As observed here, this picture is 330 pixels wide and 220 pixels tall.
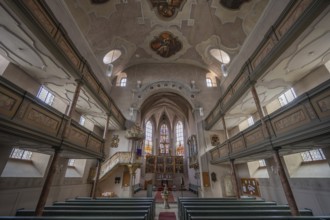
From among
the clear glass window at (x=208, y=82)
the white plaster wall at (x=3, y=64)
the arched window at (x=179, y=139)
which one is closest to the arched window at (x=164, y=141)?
the arched window at (x=179, y=139)

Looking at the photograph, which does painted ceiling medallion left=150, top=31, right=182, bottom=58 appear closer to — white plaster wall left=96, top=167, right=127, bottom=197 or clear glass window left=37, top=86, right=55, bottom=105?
clear glass window left=37, top=86, right=55, bottom=105

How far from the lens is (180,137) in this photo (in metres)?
26.5

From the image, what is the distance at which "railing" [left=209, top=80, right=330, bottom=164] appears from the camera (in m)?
3.97

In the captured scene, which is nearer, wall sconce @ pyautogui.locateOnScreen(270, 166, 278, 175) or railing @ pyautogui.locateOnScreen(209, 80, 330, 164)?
railing @ pyautogui.locateOnScreen(209, 80, 330, 164)

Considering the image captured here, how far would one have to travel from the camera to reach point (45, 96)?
8773mm

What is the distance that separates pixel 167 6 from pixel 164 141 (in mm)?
20542

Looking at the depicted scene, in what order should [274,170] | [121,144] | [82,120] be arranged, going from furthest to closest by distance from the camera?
[121,144] → [82,120] → [274,170]

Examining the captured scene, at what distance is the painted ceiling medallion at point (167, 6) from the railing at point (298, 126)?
35.1ft

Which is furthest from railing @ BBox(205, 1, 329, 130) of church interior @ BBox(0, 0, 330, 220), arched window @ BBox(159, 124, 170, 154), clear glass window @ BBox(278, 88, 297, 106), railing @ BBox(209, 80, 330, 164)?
arched window @ BBox(159, 124, 170, 154)

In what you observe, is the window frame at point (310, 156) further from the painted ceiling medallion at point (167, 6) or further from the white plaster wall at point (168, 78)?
the painted ceiling medallion at point (167, 6)

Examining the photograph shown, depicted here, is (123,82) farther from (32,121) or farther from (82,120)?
(32,121)

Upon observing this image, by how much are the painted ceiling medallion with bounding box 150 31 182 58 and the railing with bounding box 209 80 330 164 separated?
11490mm

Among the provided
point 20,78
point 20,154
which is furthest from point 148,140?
point 20,78

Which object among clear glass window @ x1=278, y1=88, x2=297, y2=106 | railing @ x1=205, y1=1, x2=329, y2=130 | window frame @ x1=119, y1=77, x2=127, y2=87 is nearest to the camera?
railing @ x1=205, y1=1, x2=329, y2=130
